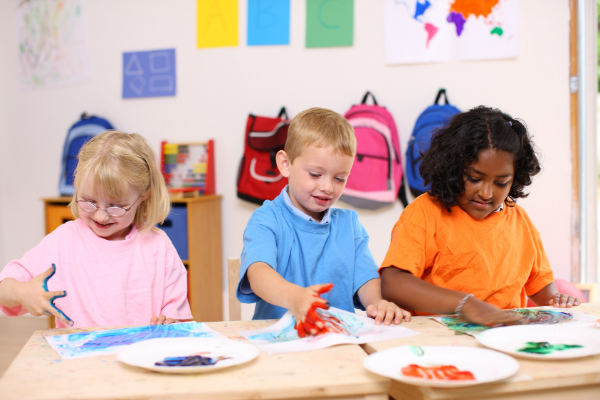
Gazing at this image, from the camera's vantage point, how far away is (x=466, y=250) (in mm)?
1163

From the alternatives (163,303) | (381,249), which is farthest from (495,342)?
(381,249)

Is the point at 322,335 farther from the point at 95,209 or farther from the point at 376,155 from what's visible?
the point at 376,155

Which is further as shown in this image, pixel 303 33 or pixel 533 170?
pixel 303 33

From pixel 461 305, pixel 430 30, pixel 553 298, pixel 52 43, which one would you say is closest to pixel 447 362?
pixel 461 305

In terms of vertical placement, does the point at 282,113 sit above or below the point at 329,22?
below

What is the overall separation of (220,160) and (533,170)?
1.73 m

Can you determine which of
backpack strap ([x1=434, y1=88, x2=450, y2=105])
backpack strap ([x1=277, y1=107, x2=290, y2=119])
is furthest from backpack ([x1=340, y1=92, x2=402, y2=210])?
backpack strap ([x1=277, y1=107, x2=290, y2=119])

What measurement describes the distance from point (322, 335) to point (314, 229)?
377 mm

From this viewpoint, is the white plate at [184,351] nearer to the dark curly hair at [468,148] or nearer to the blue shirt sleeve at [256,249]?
the blue shirt sleeve at [256,249]

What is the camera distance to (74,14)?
274 cm

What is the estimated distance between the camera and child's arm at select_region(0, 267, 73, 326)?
0.85 metres

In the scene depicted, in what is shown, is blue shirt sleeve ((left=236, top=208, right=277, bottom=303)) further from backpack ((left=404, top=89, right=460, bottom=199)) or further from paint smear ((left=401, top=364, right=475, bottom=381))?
backpack ((left=404, top=89, right=460, bottom=199))

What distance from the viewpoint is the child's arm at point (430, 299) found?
882mm

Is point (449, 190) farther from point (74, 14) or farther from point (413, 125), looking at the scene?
point (74, 14)
